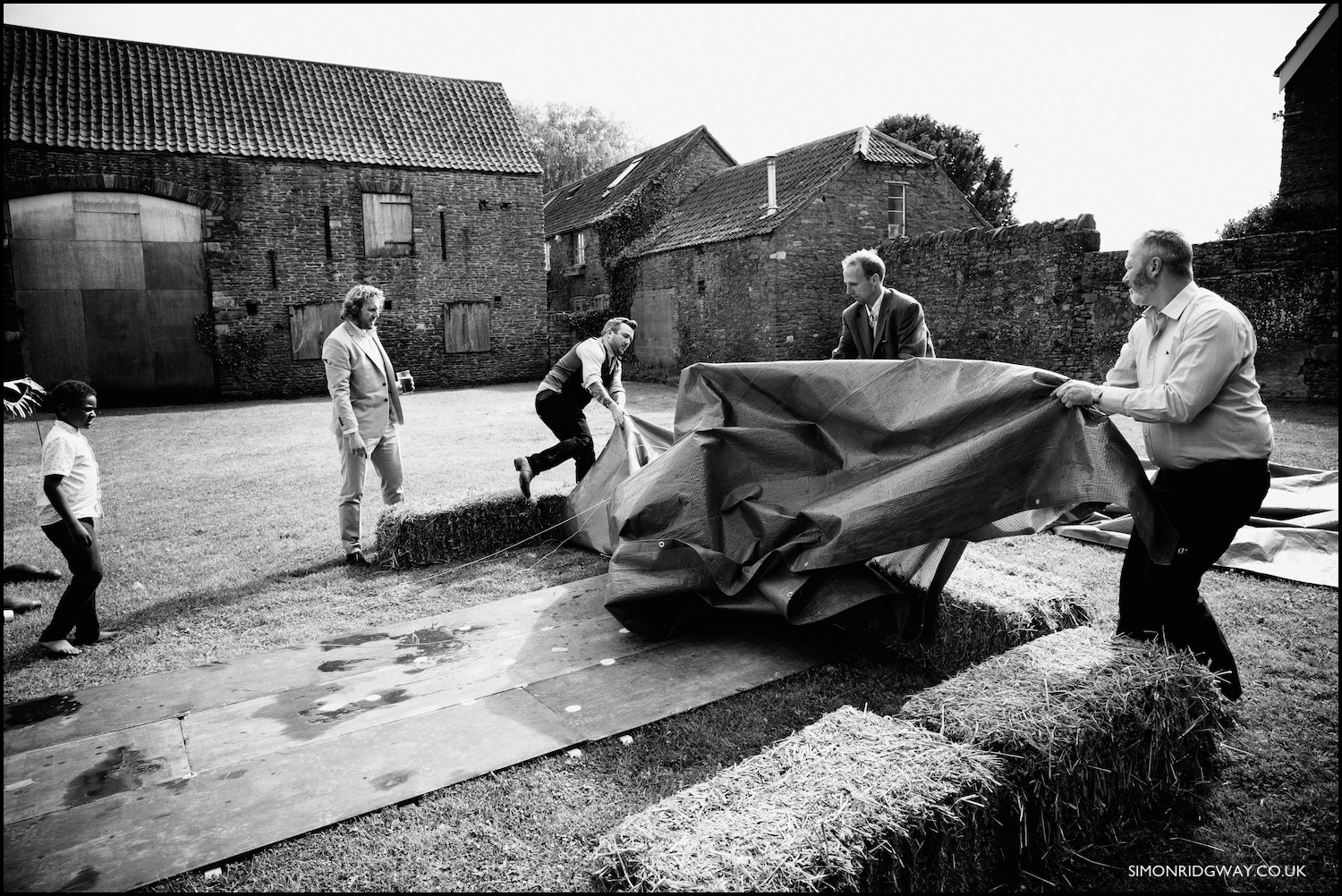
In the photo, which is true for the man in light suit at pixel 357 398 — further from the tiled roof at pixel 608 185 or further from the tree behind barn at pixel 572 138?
the tree behind barn at pixel 572 138

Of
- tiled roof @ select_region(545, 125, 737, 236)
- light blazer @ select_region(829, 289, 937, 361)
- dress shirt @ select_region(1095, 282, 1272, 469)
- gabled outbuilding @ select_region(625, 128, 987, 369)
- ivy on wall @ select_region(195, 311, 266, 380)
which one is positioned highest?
tiled roof @ select_region(545, 125, 737, 236)

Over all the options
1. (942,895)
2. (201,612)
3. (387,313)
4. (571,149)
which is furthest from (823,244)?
(571,149)

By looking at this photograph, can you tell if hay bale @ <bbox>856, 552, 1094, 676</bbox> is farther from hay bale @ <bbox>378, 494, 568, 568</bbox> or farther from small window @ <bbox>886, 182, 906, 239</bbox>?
small window @ <bbox>886, 182, 906, 239</bbox>

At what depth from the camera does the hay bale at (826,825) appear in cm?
239

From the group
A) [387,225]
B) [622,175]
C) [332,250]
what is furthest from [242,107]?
[622,175]

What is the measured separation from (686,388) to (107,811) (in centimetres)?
362

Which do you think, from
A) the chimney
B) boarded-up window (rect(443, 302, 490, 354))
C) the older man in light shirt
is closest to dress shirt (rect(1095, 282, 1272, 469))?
the older man in light shirt

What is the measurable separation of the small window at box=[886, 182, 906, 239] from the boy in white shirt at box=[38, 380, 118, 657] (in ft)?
69.1

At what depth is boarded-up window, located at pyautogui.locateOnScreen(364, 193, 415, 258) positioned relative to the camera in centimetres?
2306

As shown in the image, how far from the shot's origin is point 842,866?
7.89 feet

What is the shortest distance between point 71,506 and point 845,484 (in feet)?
15.4

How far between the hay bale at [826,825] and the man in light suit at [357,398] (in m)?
4.89

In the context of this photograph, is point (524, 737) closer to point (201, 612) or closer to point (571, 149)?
point (201, 612)

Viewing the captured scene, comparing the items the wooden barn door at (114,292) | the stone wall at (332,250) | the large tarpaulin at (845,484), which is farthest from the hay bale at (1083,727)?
the wooden barn door at (114,292)
